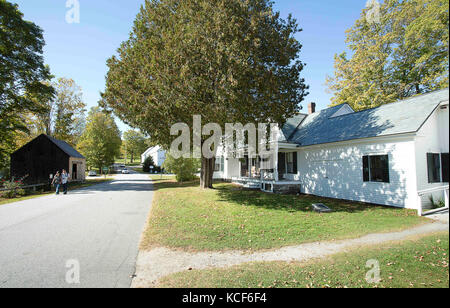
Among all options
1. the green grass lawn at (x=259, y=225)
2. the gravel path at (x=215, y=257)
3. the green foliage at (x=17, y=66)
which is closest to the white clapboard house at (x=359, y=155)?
the green grass lawn at (x=259, y=225)

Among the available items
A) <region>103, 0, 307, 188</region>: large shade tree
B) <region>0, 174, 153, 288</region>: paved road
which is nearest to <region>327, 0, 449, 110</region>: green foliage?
<region>103, 0, 307, 188</region>: large shade tree

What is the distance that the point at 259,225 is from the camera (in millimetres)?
7688

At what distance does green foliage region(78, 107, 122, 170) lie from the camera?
4094 cm

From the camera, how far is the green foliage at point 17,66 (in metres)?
17.8

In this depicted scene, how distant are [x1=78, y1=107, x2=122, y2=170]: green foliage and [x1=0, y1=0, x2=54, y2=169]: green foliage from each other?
18433 mm

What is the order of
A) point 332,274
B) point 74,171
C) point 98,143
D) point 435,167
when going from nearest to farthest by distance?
point 435,167
point 332,274
point 74,171
point 98,143

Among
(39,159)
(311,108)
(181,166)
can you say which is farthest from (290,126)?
(39,159)

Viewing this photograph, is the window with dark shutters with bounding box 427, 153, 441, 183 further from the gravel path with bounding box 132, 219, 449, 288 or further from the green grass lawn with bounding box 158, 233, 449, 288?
the gravel path with bounding box 132, 219, 449, 288

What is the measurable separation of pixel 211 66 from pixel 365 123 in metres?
9.49

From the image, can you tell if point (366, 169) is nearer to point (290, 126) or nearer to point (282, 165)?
point (282, 165)

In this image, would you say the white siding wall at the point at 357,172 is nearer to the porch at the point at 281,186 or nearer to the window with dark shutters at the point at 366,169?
the window with dark shutters at the point at 366,169
